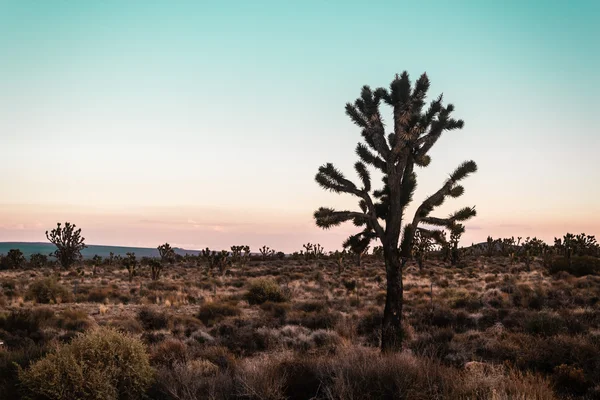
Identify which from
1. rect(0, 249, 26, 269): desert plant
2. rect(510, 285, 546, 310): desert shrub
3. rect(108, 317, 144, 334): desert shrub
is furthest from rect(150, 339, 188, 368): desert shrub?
rect(0, 249, 26, 269): desert plant

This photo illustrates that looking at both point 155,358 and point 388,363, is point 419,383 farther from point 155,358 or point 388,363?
point 155,358

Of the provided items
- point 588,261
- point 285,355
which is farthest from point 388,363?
point 588,261

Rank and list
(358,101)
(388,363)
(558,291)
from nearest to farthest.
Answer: (388,363)
(358,101)
(558,291)

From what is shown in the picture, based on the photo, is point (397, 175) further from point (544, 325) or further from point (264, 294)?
point (264, 294)

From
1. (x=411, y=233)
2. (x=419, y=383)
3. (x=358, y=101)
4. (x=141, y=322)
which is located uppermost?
(x=358, y=101)

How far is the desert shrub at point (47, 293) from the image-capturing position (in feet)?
75.4

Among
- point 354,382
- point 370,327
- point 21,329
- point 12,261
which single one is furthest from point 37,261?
point 354,382

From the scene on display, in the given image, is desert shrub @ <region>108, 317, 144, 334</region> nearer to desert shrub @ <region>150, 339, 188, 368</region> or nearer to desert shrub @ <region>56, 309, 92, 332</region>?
desert shrub @ <region>56, 309, 92, 332</region>

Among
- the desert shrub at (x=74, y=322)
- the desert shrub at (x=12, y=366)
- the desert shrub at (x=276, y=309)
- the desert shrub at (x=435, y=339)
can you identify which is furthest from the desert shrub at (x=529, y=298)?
the desert shrub at (x=12, y=366)

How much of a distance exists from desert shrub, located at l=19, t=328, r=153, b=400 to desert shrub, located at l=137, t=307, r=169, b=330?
8.85 metres

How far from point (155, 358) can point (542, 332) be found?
10664 mm

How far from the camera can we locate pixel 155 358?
34.1 ft

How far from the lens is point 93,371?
6852 millimetres

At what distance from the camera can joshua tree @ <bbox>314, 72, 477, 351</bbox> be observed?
41.9ft
